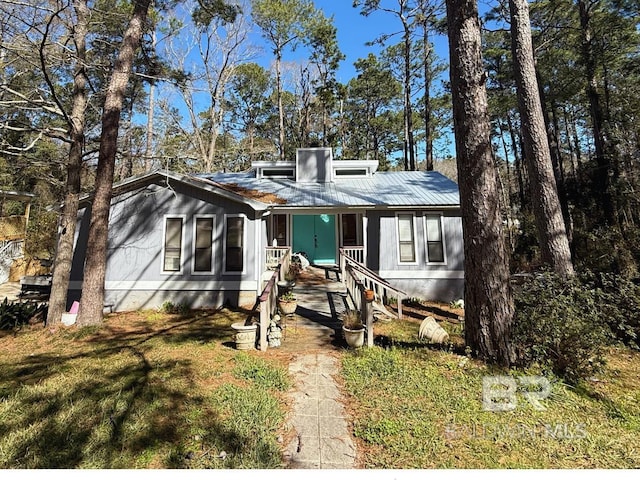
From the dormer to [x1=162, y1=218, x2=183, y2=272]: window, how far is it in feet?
18.9

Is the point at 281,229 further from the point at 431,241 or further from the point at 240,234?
the point at 431,241

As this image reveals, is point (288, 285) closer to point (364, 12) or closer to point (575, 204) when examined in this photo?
point (364, 12)

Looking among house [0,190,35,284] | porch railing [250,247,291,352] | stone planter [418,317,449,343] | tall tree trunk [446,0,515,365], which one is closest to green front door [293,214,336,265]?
porch railing [250,247,291,352]

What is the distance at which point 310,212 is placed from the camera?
34.6 ft

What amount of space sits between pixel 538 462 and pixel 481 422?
2.01 feet

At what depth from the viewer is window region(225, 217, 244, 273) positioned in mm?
8578

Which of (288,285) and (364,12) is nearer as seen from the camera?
(288,285)

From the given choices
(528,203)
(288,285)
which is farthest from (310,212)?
(528,203)

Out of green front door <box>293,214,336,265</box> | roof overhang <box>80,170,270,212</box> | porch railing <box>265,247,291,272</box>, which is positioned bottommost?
porch railing <box>265,247,291,272</box>

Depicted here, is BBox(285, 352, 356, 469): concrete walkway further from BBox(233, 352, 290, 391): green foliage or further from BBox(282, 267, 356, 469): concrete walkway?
BBox(233, 352, 290, 391): green foliage

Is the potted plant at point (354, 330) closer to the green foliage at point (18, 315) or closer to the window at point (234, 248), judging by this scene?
the window at point (234, 248)

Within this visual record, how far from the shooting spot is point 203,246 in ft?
28.2

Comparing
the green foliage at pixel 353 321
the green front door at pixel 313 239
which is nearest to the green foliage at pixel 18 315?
the green foliage at pixel 353 321

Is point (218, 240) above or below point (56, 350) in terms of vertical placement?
above
